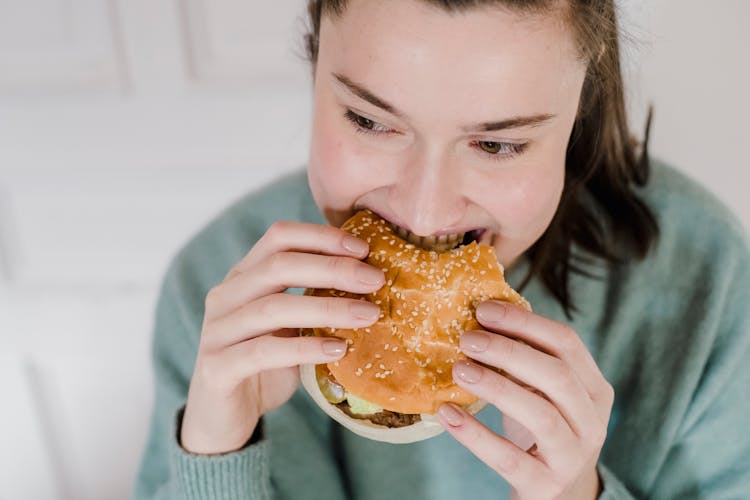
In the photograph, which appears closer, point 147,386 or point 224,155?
point 224,155

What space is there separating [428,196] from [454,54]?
0.18 m

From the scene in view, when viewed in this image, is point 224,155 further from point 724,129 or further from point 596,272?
point 724,129

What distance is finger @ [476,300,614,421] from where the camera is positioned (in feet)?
2.67

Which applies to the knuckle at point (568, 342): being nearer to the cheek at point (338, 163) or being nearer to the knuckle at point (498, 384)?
the knuckle at point (498, 384)

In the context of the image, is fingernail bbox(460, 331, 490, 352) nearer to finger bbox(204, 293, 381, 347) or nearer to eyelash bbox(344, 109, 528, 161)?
finger bbox(204, 293, 381, 347)

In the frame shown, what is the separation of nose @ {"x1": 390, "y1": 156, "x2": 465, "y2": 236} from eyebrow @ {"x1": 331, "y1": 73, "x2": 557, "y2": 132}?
68mm

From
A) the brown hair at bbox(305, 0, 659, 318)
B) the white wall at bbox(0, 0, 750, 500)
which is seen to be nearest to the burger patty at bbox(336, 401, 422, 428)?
the brown hair at bbox(305, 0, 659, 318)

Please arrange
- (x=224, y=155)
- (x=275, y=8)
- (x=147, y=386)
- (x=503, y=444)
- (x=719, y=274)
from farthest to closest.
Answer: (x=147, y=386)
(x=224, y=155)
(x=275, y=8)
(x=719, y=274)
(x=503, y=444)

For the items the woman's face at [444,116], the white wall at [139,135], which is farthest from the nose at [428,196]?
the white wall at [139,135]

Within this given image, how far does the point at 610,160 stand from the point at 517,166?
0.40m

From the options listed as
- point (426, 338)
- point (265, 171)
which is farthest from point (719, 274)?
point (265, 171)

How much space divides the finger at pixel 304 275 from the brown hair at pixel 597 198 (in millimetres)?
404

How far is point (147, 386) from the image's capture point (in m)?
1.93

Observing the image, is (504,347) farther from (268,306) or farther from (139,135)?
(139,135)
